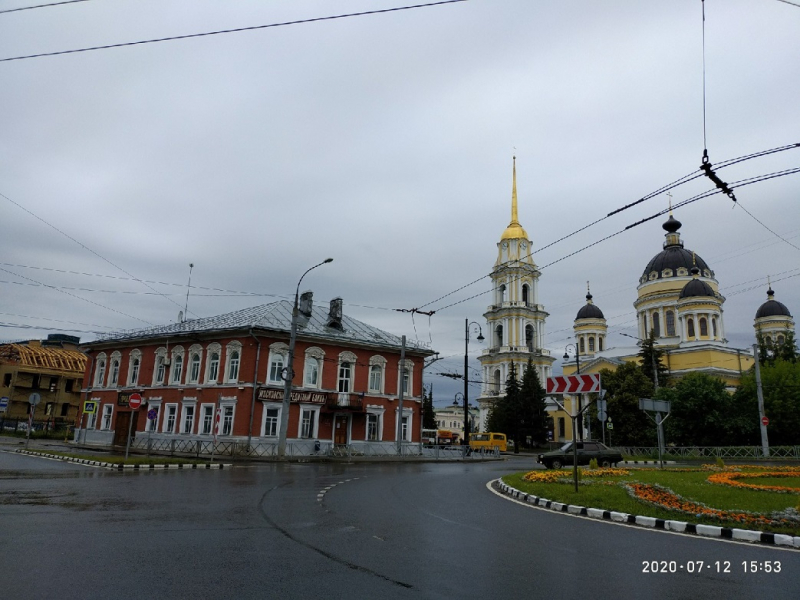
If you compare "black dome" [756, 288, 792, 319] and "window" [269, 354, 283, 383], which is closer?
"window" [269, 354, 283, 383]

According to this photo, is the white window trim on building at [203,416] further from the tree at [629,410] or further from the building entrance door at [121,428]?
the tree at [629,410]

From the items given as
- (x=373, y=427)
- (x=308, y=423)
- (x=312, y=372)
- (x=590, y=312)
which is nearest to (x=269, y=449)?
(x=308, y=423)

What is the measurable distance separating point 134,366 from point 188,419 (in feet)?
24.9

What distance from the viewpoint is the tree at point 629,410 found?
50625 mm

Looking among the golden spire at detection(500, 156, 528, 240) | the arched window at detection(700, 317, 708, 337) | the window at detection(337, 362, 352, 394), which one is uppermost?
the golden spire at detection(500, 156, 528, 240)

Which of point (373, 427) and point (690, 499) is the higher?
point (373, 427)

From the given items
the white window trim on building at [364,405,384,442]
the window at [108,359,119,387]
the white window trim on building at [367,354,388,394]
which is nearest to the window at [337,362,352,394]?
the white window trim on building at [367,354,388,394]

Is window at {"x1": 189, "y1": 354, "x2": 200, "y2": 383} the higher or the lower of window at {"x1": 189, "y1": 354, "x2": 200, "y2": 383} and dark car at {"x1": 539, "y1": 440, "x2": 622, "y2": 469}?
the higher

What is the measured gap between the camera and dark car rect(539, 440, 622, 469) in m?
26.3

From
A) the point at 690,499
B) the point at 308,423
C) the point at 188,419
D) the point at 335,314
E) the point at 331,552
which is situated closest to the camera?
the point at 331,552

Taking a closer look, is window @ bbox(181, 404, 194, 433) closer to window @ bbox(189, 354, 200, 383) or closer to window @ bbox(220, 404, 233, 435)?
window @ bbox(189, 354, 200, 383)

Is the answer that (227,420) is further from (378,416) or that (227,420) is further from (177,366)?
(378,416)

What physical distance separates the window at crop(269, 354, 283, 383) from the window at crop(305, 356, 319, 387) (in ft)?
5.67

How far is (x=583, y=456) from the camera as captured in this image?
27.2m
